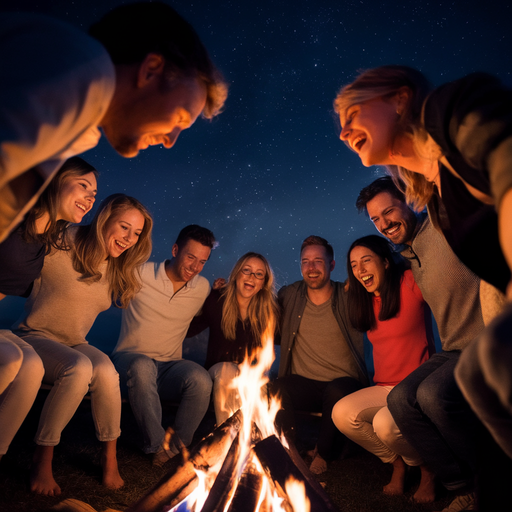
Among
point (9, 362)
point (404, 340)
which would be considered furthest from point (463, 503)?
point (9, 362)

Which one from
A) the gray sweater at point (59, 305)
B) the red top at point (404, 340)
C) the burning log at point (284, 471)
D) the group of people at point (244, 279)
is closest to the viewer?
the group of people at point (244, 279)

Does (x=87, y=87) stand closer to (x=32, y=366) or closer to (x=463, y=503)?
(x=32, y=366)

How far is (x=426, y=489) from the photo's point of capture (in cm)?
Result: 258

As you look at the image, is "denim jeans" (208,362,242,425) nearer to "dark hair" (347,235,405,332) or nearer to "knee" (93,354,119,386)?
"knee" (93,354,119,386)

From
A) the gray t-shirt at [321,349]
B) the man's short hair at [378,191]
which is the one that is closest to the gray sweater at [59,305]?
the gray t-shirt at [321,349]

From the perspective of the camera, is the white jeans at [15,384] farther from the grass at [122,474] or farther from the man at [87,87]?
the man at [87,87]

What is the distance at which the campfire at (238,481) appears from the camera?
1.77m

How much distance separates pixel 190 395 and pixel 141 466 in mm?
687

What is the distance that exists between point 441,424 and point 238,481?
4.49 feet

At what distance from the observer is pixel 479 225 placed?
3.84 ft

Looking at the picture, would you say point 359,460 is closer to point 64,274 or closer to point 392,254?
point 392,254

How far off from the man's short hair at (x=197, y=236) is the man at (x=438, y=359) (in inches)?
76.8

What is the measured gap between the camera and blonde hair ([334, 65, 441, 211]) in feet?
4.73

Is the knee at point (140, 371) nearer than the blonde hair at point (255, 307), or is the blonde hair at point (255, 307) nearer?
the knee at point (140, 371)
